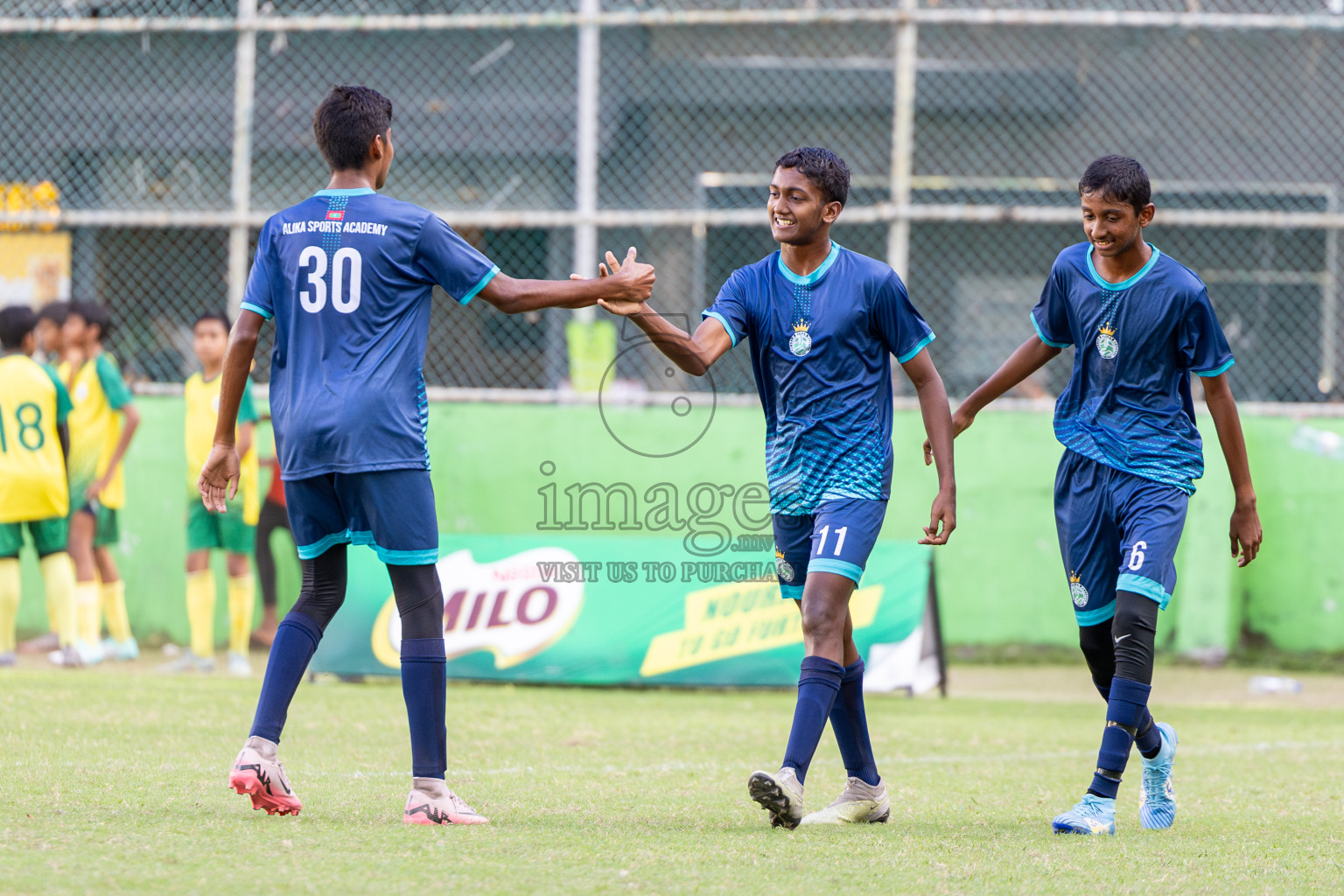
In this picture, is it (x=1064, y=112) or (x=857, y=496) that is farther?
(x=1064, y=112)

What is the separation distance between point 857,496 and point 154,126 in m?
8.68

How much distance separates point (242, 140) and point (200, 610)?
358 centimetres

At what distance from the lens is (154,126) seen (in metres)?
11.5

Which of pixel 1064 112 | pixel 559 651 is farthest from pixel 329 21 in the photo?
pixel 1064 112

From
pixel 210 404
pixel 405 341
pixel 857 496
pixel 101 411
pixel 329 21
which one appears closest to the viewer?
pixel 405 341

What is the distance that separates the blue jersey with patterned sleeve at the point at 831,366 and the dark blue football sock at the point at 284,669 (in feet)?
4.91

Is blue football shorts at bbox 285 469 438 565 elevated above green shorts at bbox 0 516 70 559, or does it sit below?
above

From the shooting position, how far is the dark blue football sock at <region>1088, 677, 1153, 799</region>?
4.53m

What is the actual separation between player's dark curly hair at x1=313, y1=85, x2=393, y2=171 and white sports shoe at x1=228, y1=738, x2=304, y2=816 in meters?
1.69

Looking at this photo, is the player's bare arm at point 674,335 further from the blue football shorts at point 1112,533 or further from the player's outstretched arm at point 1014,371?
the blue football shorts at point 1112,533

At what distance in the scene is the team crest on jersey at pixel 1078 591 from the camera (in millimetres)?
4867

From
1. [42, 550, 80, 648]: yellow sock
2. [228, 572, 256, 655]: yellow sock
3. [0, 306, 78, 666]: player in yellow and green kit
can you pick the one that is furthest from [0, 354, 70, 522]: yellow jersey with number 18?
[228, 572, 256, 655]: yellow sock

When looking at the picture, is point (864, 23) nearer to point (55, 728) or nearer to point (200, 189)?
point (200, 189)

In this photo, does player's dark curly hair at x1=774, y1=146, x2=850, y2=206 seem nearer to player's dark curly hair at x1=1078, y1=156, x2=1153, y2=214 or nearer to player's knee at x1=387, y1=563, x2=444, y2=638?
player's dark curly hair at x1=1078, y1=156, x2=1153, y2=214
